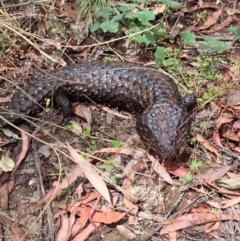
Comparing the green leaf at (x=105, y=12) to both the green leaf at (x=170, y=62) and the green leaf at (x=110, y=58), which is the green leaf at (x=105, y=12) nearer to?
the green leaf at (x=110, y=58)

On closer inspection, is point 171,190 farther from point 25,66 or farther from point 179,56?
point 25,66

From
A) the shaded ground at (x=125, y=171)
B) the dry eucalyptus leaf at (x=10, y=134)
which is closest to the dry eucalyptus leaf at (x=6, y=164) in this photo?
the shaded ground at (x=125, y=171)

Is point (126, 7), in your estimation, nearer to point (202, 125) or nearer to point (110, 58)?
point (110, 58)

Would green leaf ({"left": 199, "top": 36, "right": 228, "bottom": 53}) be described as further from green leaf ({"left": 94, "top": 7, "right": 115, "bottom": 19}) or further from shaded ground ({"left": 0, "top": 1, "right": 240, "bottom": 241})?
green leaf ({"left": 94, "top": 7, "right": 115, "bottom": 19})

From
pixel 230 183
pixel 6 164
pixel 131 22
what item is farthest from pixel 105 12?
pixel 230 183

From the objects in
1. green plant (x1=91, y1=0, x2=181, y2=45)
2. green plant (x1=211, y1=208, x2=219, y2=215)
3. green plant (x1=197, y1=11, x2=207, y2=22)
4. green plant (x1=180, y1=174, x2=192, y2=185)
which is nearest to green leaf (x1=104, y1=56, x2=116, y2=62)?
green plant (x1=91, y1=0, x2=181, y2=45)

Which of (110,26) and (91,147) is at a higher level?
(110,26)
